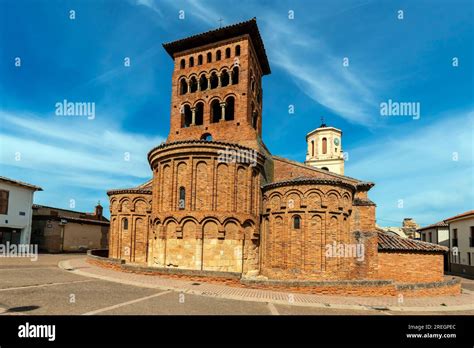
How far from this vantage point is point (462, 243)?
32406mm

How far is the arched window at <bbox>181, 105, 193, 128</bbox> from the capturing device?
1045 inches

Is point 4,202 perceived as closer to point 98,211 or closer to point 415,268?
point 98,211

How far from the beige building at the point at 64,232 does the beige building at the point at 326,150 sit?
30143 mm

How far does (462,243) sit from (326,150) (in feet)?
60.9

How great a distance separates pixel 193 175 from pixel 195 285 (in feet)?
23.6

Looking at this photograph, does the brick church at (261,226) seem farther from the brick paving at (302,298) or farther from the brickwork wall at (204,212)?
the brick paving at (302,298)

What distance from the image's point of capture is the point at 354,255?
63.5ft

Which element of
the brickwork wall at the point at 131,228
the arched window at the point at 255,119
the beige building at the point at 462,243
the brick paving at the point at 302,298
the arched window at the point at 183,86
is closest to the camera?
the brick paving at the point at 302,298

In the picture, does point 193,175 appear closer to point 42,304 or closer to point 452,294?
point 42,304

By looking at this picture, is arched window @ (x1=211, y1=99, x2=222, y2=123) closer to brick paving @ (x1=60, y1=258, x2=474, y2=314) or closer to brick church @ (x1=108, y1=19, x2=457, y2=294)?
brick church @ (x1=108, y1=19, x2=457, y2=294)

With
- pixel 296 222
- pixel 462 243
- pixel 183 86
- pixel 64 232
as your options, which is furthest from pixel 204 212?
pixel 462 243

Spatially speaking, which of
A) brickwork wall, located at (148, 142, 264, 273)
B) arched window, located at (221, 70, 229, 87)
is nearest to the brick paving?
brickwork wall, located at (148, 142, 264, 273)

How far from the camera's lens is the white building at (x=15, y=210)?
92.9 feet

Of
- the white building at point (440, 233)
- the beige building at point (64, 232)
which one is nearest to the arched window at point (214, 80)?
the beige building at point (64, 232)
